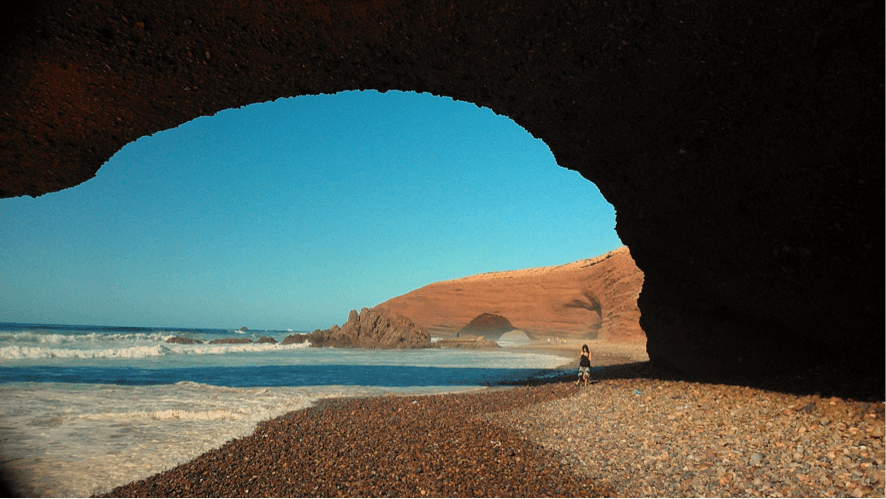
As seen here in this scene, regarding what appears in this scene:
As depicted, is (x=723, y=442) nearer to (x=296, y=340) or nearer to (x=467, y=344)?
(x=467, y=344)

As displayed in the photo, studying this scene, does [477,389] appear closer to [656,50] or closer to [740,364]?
[740,364]

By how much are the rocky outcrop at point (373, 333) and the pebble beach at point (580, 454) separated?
2514 centimetres

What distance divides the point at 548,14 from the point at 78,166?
18.4 feet

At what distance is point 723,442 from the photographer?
4.00 m

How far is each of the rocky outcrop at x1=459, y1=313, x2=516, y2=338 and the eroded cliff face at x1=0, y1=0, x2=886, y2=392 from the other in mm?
40904

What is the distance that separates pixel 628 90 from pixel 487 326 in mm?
43826

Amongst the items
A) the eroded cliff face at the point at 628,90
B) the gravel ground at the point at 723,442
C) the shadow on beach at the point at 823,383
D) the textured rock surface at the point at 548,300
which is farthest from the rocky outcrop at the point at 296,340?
the shadow on beach at the point at 823,383

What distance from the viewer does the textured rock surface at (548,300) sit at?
3219cm

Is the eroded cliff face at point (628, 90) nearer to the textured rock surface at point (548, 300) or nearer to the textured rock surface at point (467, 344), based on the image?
the textured rock surface at point (548, 300)

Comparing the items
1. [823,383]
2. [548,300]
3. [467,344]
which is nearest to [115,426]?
[823,383]

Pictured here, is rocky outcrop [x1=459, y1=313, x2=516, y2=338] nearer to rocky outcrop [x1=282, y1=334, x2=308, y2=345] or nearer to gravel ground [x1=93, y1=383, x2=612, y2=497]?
rocky outcrop [x1=282, y1=334, x2=308, y2=345]

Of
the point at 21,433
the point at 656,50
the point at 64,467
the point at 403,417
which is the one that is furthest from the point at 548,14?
the point at 21,433

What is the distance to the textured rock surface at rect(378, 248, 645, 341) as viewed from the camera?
106 ft

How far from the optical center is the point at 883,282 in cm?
419
